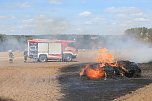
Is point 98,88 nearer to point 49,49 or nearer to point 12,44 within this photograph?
point 49,49

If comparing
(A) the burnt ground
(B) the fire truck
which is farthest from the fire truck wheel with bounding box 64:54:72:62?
(A) the burnt ground

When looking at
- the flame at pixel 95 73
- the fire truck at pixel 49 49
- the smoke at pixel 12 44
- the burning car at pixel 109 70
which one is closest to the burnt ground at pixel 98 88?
the burning car at pixel 109 70

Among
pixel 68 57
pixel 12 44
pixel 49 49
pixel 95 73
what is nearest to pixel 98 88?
pixel 95 73

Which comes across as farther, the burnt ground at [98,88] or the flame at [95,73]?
the flame at [95,73]

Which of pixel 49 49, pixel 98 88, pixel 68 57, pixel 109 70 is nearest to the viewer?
pixel 98 88

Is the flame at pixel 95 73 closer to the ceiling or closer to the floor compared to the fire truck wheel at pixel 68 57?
closer to the floor

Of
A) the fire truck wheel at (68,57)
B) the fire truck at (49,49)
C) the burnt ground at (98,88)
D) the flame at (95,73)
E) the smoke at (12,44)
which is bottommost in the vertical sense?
the burnt ground at (98,88)

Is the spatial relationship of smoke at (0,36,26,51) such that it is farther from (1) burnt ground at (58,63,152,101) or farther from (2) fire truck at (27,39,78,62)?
(1) burnt ground at (58,63,152,101)

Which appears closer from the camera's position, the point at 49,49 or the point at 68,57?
the point at 49,49

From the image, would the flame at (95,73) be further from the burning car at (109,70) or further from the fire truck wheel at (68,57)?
the fire truck wheel at (68,57)

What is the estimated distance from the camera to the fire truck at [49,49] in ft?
150

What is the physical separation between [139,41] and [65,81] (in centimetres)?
7161

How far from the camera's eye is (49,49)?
45.7 metres

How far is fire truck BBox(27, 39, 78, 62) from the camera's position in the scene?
45594mm
